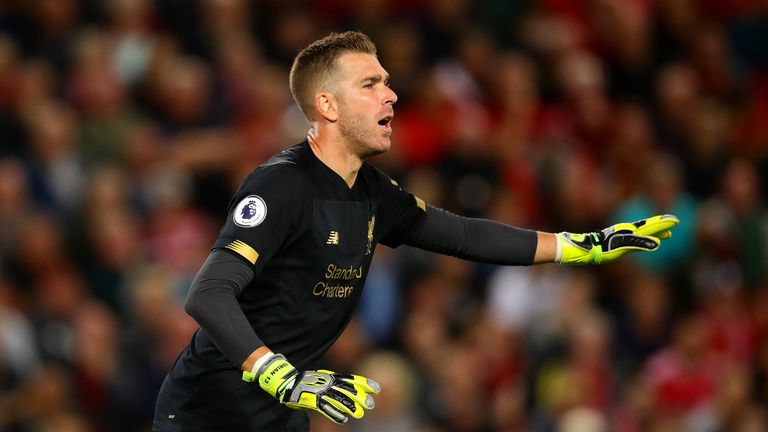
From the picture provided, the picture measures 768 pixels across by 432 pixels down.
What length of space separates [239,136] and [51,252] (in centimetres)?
155

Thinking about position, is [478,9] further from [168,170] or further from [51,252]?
[51,252]

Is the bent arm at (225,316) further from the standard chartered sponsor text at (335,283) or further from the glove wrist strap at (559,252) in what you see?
the glove wrist strap at (559,252)

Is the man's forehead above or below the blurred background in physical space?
below

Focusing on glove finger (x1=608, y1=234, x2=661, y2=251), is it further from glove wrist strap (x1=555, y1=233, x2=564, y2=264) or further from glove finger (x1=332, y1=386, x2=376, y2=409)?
glove finger (x1=332, y1=386, x2=376, y2=409)

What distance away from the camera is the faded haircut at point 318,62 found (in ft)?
15.4

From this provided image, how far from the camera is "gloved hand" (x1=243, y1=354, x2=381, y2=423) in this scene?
398 centimetres

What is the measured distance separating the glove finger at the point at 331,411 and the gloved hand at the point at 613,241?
4.77 ft

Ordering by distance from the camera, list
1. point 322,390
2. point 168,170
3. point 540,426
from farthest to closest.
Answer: point 168,170, point 540,426, point 322,390

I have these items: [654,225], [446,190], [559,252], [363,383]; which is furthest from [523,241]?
[446,190]

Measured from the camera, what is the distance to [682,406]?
816 centimetres

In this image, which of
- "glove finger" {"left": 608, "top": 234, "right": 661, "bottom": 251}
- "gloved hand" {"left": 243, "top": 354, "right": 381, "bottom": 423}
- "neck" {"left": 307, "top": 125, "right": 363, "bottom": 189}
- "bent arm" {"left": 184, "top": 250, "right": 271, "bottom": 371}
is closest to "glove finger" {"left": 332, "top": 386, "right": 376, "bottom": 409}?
"gloved hand" {"left": 243, "top": 354, "right": 381, "bottom": 423}

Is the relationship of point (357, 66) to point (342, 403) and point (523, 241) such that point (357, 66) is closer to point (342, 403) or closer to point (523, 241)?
point (523, 241)

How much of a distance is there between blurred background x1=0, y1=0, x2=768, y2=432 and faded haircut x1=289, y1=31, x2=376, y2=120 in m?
3.52

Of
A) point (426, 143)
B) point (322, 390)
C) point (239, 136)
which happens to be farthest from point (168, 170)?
point (322, 390)
